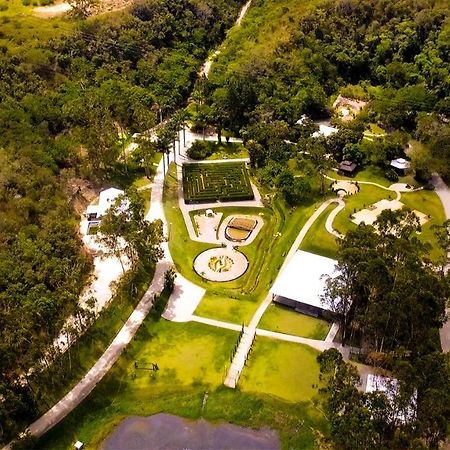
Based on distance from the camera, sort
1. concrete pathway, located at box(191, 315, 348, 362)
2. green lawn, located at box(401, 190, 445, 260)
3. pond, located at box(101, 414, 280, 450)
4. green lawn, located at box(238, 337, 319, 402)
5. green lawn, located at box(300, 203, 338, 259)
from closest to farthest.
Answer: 1. pond, located at box(101, 414, 280, 450)
2. green lawn, located at box(238, 337, 319, 402)
3. concrete pathway, located at box(191, 315, 348, 362)
4. green lawn, located at box(300, 203, 338, 259)
5. green lawn, located at box(401, 190, 445, 260)

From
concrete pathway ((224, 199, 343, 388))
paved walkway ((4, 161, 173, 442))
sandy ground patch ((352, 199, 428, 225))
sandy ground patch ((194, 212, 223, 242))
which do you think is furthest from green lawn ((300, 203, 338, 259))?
paved walkway ((4, 161, 173, 442))

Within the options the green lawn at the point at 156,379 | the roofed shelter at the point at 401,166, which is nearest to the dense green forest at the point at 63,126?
the green lawn at the point at 156,379

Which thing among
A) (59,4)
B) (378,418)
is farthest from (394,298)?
(59,4)

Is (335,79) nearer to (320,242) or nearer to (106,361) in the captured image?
(320,242)

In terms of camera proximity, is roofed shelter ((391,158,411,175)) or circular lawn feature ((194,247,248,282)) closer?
circular lawn feature ((194,247,248,282))

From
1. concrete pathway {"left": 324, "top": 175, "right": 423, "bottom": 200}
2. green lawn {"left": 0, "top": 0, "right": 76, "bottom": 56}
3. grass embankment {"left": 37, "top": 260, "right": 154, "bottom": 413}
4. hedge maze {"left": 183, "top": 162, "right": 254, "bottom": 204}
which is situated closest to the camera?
grass embankment {"left": 37, "top": 260, "right": 154, "bottom": 413}

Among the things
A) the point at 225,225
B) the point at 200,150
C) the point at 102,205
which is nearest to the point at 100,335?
the point at 102,205

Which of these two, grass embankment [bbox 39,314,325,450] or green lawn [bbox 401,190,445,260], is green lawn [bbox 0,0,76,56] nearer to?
grass embankment [bbox 39,314,325,450]

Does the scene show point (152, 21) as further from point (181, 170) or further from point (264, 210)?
point (264, 210)
